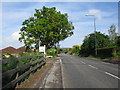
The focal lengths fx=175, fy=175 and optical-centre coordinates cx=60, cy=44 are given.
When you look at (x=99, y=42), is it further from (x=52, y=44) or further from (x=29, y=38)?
(x=29, y=38)

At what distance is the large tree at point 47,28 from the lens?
134 ft

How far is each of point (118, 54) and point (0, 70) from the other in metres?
31.2

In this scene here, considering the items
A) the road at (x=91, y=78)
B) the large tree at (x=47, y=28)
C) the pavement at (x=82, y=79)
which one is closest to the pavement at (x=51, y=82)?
the pavement at (x=82, y=79)

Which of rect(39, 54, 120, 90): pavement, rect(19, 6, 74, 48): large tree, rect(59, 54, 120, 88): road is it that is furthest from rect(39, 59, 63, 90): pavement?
rect(19, 6, 74, 48): large tree

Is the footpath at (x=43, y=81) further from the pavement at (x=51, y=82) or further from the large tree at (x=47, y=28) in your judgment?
the large tree at (x=47, y=28)

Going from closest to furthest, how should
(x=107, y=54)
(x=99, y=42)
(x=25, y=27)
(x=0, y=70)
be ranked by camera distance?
(x=0, y=70), (x=107, y=54), (x=25, y=27), (x=99, y=42)

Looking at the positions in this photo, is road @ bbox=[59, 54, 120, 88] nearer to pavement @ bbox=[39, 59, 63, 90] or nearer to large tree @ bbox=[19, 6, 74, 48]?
pavement @ bbox=[39, 59, 63, 90]

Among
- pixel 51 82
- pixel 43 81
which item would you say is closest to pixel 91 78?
pixel 51 82

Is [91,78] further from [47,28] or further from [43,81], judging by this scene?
[47,28]

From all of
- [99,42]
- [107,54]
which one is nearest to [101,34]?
[99,42]

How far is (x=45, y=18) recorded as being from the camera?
145ft

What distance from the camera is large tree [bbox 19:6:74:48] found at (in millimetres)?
40906

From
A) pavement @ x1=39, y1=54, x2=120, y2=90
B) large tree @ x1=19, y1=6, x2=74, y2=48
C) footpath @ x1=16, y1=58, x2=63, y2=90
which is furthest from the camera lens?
large tree @ x1=19, y1=6, x2=74, y2=48

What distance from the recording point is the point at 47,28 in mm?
40500
